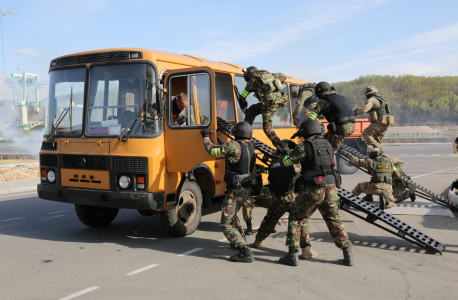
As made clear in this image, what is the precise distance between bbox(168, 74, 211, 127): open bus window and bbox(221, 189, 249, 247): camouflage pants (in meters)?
1.23

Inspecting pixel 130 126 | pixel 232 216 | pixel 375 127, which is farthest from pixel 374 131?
pixel 130 126

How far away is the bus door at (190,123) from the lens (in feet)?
18.8

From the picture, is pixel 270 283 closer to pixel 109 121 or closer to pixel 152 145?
pixel 152 145

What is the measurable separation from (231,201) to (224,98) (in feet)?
7.74

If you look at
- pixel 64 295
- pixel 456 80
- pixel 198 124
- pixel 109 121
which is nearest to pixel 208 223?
pixel 198 124

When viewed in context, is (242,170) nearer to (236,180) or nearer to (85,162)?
(236,180)

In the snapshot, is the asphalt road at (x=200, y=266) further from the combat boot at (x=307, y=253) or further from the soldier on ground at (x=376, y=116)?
the soldier on ground at (x=376, y=116)

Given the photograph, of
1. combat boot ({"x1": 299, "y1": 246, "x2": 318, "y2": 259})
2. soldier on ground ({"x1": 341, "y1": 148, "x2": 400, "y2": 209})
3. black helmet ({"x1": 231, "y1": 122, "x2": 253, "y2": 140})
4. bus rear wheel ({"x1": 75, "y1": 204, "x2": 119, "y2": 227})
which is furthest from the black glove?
soldier on ground ({"x1": 341, "y1": 148, "x2": 400, "y2": 209})

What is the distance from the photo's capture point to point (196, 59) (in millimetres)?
6906

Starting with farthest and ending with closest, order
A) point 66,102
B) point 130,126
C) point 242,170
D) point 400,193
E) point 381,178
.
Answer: point 400,193
point 381,178
point 66,102
point 130,126
point 242,170

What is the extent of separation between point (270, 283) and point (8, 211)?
22.3ft

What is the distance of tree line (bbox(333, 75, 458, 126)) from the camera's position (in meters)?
68.9

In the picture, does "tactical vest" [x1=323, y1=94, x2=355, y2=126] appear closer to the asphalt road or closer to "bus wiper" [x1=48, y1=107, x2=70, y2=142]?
the asphalt road

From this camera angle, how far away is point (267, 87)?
266 inches
